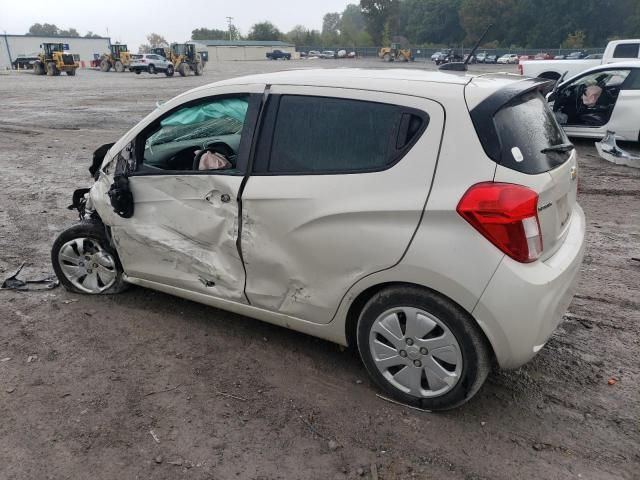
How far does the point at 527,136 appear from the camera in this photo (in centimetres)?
275

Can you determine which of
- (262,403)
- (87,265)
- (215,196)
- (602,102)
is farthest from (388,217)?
(602,102)

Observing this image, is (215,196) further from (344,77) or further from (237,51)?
(237,51)

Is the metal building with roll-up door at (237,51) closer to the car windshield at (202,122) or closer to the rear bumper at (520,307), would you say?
the car windshield at (202,122)

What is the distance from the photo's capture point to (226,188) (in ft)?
10.5

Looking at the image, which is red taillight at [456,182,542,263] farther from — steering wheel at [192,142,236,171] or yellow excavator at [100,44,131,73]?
yellow excavator at [100,44,131,73]

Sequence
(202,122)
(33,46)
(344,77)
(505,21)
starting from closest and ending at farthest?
(344,77) → (202,122) → (33,46) → (505,21)

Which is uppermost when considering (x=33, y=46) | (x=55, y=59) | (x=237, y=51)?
(x=33, y=46)

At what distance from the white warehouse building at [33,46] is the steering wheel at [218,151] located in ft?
241

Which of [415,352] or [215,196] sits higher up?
[215,196]

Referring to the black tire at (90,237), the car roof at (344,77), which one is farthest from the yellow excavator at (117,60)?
the car roof at (344,77)

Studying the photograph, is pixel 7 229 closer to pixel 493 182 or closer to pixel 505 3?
pixel 493 182

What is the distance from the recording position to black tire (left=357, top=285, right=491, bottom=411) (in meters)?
2.65

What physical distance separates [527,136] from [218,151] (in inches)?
77.6

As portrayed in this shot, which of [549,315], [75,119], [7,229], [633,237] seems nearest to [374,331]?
[549,315]
